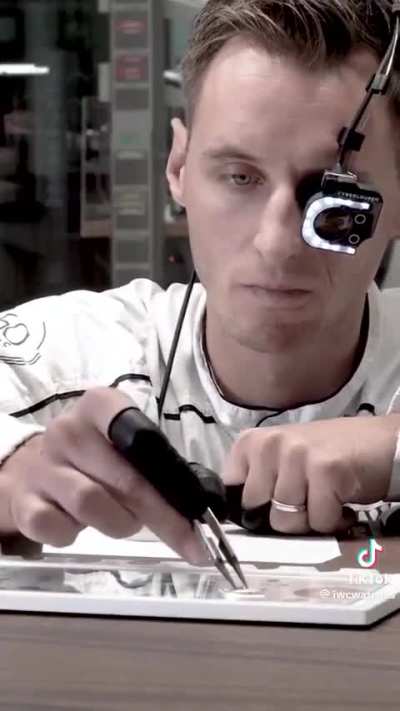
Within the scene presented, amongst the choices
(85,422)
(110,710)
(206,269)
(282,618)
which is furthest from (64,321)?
(110,710)

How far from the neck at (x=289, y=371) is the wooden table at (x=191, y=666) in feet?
2.30

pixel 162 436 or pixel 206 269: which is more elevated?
pixel 162 436

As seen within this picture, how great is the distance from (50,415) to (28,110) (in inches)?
101

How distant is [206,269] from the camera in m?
1.22

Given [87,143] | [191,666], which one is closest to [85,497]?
[191,666]

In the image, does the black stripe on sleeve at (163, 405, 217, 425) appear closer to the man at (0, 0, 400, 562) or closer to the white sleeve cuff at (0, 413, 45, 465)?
the man at (0, 0, 400, 562)

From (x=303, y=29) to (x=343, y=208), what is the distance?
0.26 m

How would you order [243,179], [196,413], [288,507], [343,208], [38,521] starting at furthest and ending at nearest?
[196,413]
[243,179]
[343,208]
[288,507]
[38,521]

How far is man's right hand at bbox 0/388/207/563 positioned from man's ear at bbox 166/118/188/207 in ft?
2.00

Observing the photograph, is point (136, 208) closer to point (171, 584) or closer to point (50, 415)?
point (50, 415)

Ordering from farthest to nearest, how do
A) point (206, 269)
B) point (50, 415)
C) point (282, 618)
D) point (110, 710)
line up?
point (50, 415)
point (206, 269)
point (282, 618)
point (110, 710)

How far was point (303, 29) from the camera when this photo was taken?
1.23m

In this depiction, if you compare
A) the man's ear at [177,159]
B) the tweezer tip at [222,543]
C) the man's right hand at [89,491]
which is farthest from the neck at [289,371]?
the tweezer tip at [222,543]

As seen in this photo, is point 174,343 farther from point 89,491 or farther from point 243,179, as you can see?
point 89,491
